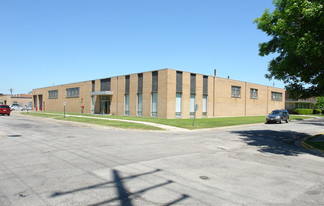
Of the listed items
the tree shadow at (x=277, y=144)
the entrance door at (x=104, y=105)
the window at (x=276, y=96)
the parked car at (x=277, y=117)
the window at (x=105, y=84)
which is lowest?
the tree shadow at (x=277, y=144)

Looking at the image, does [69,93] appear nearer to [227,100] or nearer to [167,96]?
[167,96]

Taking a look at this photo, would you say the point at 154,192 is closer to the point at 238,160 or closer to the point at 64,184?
the point at 64,184

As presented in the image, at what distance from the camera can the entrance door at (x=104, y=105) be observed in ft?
132

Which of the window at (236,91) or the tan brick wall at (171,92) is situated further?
the window at (236,91)

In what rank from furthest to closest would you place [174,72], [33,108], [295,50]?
1. [33,108]
2. [174,72]
3. [295,50]

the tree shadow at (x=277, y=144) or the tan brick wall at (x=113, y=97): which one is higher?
the tan brick wall at (x=113, y=97)

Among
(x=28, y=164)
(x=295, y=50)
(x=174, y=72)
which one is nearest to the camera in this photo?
(x=28, y=164)

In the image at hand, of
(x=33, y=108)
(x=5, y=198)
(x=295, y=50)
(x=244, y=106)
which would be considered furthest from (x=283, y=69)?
(x=33, y=108)

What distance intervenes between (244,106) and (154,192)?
41536mm

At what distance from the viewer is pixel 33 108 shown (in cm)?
6419

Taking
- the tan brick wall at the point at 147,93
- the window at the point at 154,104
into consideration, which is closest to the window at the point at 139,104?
the tan brick wall at the point at 147,93

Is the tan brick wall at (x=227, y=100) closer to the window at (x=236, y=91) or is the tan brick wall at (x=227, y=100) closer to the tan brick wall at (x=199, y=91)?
the window at (x=236, y=91)

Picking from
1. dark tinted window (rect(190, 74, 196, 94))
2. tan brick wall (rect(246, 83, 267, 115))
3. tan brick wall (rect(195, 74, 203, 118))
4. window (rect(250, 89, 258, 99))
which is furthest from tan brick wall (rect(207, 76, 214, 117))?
window (rect(250, 89, 258, 99))

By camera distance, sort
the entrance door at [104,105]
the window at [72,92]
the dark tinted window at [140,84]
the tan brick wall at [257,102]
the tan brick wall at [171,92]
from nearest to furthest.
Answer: the tan brick wall at [171,92] → the dark tinted window at [140,84] → the entrance door at [104,105] → the tan brick wall at [257,102] → the window at [72,92]
